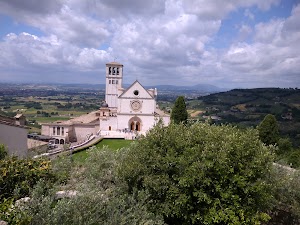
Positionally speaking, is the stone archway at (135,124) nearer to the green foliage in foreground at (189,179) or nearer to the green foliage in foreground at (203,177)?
the green foliage in foreground at (189,179)

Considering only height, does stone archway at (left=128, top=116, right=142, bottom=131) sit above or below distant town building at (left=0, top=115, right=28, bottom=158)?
below

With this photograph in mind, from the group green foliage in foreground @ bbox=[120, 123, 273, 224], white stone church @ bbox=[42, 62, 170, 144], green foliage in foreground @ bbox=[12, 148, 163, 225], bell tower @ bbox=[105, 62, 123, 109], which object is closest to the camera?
green foliage in foreground @ bbox=[12, 148, 163, 225]

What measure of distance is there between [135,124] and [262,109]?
3982 inches

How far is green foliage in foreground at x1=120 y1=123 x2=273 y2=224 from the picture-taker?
1271 centimetres

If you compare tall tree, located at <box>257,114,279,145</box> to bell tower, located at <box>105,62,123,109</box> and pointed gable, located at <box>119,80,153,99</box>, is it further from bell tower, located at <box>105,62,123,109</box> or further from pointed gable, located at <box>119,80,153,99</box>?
bell tower, located at <box>105,62,123,109</box>

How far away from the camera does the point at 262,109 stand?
139m

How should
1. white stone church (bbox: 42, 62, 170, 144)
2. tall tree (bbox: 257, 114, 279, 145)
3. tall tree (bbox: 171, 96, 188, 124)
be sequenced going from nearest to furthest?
1. tall tree (bbox: 257, 114, 279, 145)
2. tall tree (bbox: 171, 96, 188, 124)
3. white stone church (bbox: 42, 62, 170, 144)

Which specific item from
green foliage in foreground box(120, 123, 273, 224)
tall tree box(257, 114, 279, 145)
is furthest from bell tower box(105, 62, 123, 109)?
green foliage in foreground box(120, 123, 273, 224)

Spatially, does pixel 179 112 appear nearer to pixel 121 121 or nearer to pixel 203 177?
pixel 121 121

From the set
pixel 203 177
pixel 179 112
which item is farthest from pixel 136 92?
pixel 203 177

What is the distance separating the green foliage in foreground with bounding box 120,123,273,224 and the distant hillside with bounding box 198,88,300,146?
6737 centimetres

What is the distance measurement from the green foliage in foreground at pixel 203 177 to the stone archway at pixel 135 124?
39.0 m

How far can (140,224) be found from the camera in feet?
32.8

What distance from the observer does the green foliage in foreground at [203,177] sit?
41.7ft
